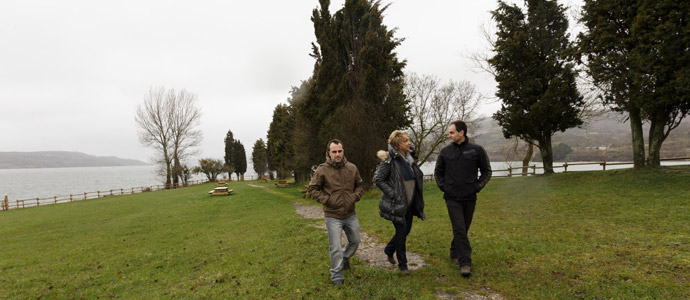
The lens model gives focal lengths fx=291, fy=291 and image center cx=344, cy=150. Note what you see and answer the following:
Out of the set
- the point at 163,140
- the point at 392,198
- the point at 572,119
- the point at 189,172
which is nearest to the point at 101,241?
the point at 392,198

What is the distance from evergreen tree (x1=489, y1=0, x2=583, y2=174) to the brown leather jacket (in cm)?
1865

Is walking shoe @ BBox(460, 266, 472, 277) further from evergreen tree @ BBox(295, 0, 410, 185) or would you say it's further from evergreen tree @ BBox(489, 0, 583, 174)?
evergreen tree @ BBox(489, 0, 583, 174)

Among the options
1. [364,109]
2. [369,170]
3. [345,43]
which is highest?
[345,43]

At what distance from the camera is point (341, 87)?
21375 millimetres

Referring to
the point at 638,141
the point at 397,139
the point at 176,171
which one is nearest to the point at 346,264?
the point at 397,139

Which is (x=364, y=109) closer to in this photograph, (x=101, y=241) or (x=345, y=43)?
(x=345, y=43)

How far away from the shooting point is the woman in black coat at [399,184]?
14.4 ft

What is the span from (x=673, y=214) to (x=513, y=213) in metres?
3.99

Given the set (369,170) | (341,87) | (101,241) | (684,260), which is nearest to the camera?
(684,260)

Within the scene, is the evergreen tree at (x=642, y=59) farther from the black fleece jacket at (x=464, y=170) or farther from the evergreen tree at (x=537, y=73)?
the black fleece jacket at (x=464, y=170)

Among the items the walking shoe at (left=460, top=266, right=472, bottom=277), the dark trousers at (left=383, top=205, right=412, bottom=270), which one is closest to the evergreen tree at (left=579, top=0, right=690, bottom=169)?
the walking shoe at (left=460, top=266, right=472, bottom=277)

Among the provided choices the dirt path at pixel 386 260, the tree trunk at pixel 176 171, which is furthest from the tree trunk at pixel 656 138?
the tree trunk at pixel 176 171

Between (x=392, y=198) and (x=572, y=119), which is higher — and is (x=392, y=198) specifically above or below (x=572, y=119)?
below

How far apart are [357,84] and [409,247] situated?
16.0 metres
